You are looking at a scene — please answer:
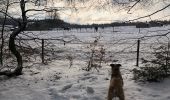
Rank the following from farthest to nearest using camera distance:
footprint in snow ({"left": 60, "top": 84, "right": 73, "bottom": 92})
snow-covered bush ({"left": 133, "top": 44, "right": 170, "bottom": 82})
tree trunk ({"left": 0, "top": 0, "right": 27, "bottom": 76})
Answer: tree trunk ({"left": 0, "top": 0, "right": 27, "bottom": 76}) < snow-covered bush ({"left": 133, "top": 44, "right": 170, "bottom": 82}) < footprint in snow ({"left": 60, "top": 84, "right": 73, "bottom": 92})

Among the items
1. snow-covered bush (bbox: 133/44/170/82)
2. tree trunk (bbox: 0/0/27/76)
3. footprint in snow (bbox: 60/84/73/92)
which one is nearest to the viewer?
footprint in snow (bbox: 60/84/73/92)

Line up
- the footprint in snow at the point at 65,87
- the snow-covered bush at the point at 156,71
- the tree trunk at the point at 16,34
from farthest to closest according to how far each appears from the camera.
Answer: the tree trunk at the point at 16,34, the snow-covered bush at the point at 156,71, the footprint in snow at the point at 65,87

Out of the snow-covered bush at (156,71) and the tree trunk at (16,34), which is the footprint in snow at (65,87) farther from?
the tree trunk at (16,34)

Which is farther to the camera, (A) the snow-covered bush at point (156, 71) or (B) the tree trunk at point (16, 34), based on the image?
(B) the tree trunk at point (16, 34)

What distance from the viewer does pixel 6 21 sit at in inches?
502

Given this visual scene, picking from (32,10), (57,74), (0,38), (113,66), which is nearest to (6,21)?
(0,38)

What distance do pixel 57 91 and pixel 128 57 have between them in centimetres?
839

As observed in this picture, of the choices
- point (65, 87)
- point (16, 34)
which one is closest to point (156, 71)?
point (65, 87)

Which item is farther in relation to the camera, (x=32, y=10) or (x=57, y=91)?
(x=32, y=10)

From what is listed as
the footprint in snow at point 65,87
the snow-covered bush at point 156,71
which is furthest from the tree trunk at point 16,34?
the snow-covered bush at point 156,71

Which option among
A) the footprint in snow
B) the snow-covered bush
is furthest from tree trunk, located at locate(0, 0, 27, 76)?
the snow-covered bush

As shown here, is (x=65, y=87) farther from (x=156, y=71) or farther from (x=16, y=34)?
(x=156, y=71)

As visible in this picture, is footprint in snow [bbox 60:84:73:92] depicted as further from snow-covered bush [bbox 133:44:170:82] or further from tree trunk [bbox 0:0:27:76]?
tree trunk [bbox 0:0:27:76]

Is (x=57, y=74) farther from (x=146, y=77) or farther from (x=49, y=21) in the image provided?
(x=146, y=77)
